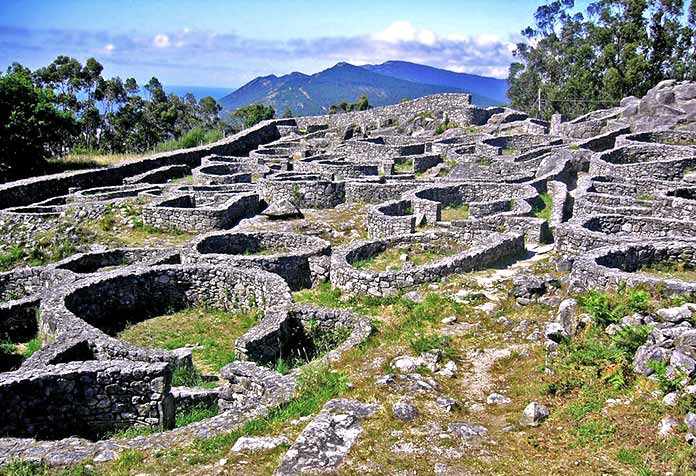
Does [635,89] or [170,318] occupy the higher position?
[635,89]

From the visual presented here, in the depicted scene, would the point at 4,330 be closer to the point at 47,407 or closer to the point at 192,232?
the point at 47,407

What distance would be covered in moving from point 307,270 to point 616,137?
24.5 meters

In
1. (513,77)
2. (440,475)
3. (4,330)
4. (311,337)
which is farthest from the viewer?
(513,77)

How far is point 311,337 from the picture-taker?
13.7 metres

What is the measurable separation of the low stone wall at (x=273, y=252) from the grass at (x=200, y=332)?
1708mm

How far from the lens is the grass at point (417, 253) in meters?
17.8

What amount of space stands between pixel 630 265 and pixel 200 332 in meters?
10.1

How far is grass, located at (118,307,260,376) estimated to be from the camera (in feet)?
44.7

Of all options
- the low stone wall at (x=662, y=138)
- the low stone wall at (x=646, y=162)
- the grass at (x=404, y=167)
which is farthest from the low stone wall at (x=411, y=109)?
the low stone wall at (x=646, y=162)

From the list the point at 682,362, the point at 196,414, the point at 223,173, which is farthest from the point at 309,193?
the point at 682,362

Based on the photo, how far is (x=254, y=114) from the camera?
8531 cm

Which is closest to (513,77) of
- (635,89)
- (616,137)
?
(635,89)

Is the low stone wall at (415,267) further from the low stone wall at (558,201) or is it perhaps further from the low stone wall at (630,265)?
the low stone wall at (558,201)

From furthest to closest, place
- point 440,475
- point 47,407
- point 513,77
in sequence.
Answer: point 513,77, point 47,407, point 440,475
